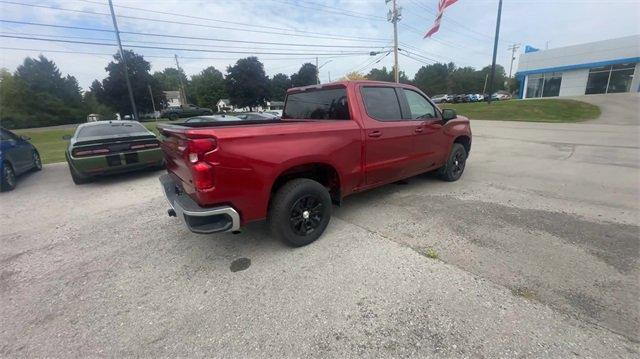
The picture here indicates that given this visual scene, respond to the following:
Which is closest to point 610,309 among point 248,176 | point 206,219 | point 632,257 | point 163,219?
point 632,257

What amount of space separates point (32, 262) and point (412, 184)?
5.67 metres

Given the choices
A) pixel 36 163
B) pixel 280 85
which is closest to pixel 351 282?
pixel 36 163

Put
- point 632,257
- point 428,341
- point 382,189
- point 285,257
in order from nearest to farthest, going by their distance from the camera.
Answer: point 428,341
point 632,257
point 285,257
point 382,189

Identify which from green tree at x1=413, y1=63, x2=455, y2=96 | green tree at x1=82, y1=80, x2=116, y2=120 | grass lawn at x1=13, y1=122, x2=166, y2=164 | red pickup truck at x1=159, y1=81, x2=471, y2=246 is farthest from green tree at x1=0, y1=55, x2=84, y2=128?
green tree at x1=413, y1=63, x2=455, y2=96

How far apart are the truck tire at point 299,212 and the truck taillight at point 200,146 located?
0.89 meters

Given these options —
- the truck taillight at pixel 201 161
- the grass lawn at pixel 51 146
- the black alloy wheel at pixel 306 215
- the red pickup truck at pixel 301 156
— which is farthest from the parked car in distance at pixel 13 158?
the black alloy wheel at pixel 306 215

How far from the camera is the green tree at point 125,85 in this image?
45.7 meters

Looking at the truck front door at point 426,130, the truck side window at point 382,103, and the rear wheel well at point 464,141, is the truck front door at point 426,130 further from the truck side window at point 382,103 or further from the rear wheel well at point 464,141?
the rear wheel well at point 464,141

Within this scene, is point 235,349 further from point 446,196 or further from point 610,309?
point 446,196

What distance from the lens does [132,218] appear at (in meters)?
4.47

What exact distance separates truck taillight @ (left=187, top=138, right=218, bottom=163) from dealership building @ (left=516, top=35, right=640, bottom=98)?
42482 mm

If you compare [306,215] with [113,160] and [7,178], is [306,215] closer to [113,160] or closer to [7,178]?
[113,160]

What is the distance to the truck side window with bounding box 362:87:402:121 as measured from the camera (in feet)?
12.6

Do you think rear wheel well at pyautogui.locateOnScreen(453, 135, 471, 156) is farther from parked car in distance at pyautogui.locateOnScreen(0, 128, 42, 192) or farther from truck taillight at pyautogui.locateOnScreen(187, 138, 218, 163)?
parked car in distance at pyautogui.locateOnScreen(0, 128, 42, 192)
